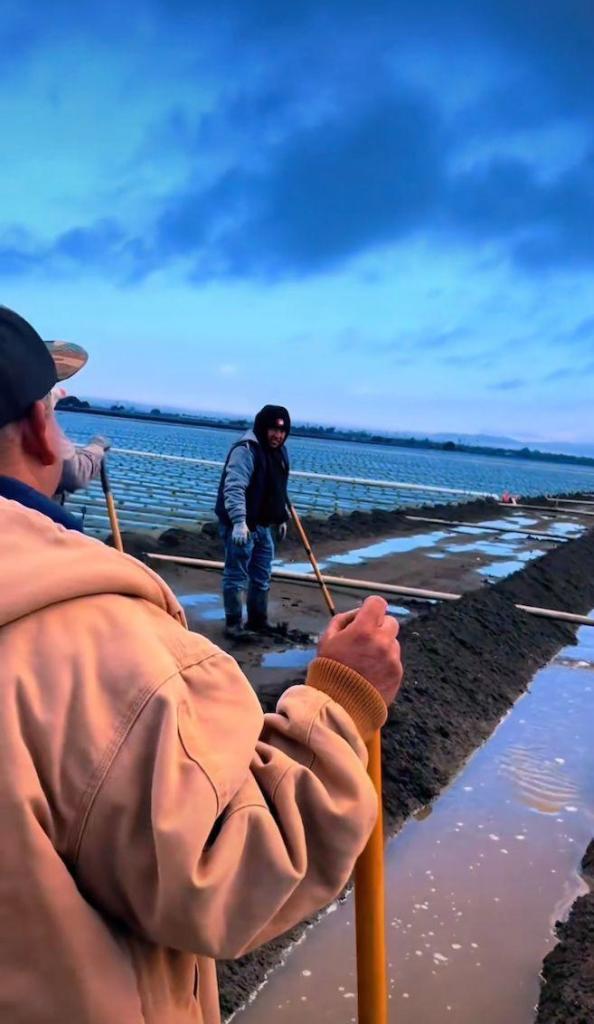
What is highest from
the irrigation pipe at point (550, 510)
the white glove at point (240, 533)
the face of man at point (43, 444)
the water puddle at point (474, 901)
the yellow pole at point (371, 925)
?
the face of man at point (43, 444)

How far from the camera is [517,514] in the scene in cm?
2830

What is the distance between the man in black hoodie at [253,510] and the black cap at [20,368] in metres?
5.96

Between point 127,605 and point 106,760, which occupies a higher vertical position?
point 127,605

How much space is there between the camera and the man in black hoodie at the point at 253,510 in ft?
24.2

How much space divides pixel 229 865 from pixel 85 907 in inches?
7.4

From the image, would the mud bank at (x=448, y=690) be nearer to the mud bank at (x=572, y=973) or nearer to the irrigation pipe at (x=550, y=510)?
the mud bank at (x=572, y=973)

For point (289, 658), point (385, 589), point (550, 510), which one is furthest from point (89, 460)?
point (550, 510)

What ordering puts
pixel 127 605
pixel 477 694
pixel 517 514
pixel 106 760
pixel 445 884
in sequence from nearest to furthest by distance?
pixel 106 760 → pixel 127 605 → pixel 445 884 → pixel 477 694 → pixel 517 514

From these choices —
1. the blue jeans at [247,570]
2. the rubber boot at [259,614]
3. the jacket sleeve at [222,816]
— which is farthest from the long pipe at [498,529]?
the jacket sleeve at [222,816]

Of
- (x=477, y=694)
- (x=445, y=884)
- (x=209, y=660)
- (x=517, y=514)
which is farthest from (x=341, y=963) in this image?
(x=517, y=514)

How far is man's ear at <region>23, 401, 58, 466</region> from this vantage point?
1331 millimetres

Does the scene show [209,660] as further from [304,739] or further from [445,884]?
[445,884]

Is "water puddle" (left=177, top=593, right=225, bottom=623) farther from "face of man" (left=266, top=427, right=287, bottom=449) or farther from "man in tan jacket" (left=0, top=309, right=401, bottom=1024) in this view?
"man in tan jacket" (left=0, top=309, right=401, bottom=1024)

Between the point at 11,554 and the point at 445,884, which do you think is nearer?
the point at 11,554
